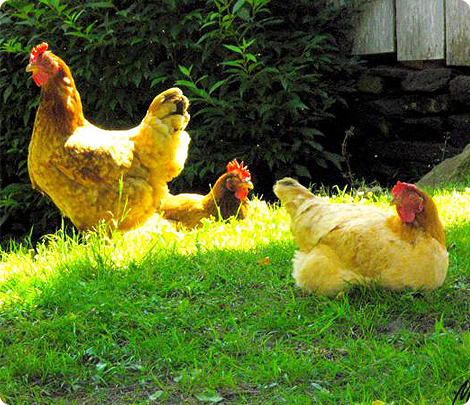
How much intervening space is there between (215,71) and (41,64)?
286cm

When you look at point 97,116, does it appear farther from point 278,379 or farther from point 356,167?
point 278,379

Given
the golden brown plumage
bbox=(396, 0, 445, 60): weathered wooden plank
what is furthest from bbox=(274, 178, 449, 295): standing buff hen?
bbox=(396, 0, 445, 60): weathered wooden plank

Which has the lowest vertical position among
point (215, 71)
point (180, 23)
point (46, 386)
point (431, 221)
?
point (46, 386)

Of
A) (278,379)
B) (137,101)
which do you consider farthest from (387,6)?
(278,379)

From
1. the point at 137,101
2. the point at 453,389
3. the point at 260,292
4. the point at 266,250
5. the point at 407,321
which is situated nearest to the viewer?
the point at 453,389

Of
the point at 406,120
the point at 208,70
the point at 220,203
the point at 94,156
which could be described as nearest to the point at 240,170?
the point at 220,203

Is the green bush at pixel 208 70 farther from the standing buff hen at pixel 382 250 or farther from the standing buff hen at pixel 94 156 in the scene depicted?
the standing buff hen at pixel 382 250

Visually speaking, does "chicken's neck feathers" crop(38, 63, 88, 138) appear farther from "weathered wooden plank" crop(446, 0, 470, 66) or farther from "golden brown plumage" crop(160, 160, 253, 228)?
"weathered wooden plank" crop(446, 0, 470, 66)

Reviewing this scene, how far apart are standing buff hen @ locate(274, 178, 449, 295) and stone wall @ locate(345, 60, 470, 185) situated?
4028 millimetres

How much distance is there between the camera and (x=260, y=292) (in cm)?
461

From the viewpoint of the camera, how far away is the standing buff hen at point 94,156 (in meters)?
5.81

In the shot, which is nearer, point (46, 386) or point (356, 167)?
point (46, 386)

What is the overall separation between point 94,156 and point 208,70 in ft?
9.63

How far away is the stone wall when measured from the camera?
318 inches
